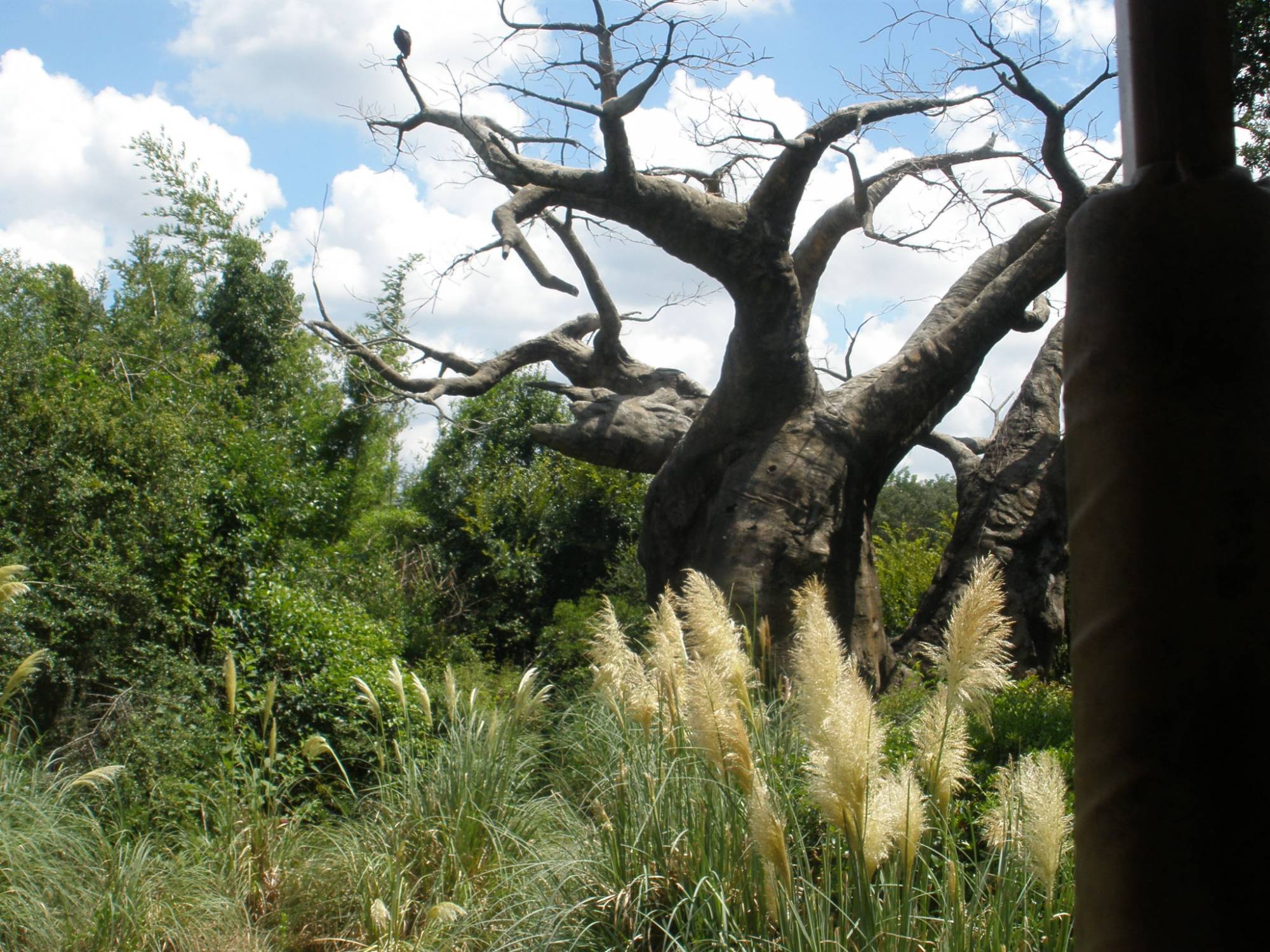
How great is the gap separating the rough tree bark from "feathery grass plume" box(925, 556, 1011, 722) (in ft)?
22.6

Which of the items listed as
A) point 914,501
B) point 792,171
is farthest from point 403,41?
point 914,501

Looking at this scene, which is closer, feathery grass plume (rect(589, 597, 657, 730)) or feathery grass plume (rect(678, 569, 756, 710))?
feathery grass plume (rect(678, 569, 756, 710))

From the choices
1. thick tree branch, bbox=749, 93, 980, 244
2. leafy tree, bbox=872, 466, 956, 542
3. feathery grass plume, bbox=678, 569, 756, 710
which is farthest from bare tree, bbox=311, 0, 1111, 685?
leafy tree, bbox=872, 466, 956, 542

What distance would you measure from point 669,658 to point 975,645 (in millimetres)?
1591

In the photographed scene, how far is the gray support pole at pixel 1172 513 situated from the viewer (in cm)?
70

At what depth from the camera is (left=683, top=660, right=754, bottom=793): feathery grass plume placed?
8.55ft

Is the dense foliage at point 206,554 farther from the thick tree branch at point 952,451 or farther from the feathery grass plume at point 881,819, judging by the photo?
the feathery grass plume at point 881,819

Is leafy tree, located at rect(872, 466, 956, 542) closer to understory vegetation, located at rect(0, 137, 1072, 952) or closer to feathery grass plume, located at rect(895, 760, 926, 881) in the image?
understory vegetation, located at rect(0, 137, 1072, 952)

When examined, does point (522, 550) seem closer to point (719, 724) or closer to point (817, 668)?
point (719, 724)

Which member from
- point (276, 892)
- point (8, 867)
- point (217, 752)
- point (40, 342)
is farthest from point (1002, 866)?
point (40, 342)

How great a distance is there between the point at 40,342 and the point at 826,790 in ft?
33.7

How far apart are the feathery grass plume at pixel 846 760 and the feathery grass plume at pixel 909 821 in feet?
0.42

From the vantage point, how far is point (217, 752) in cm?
757

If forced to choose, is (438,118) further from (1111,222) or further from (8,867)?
(1111,222)
